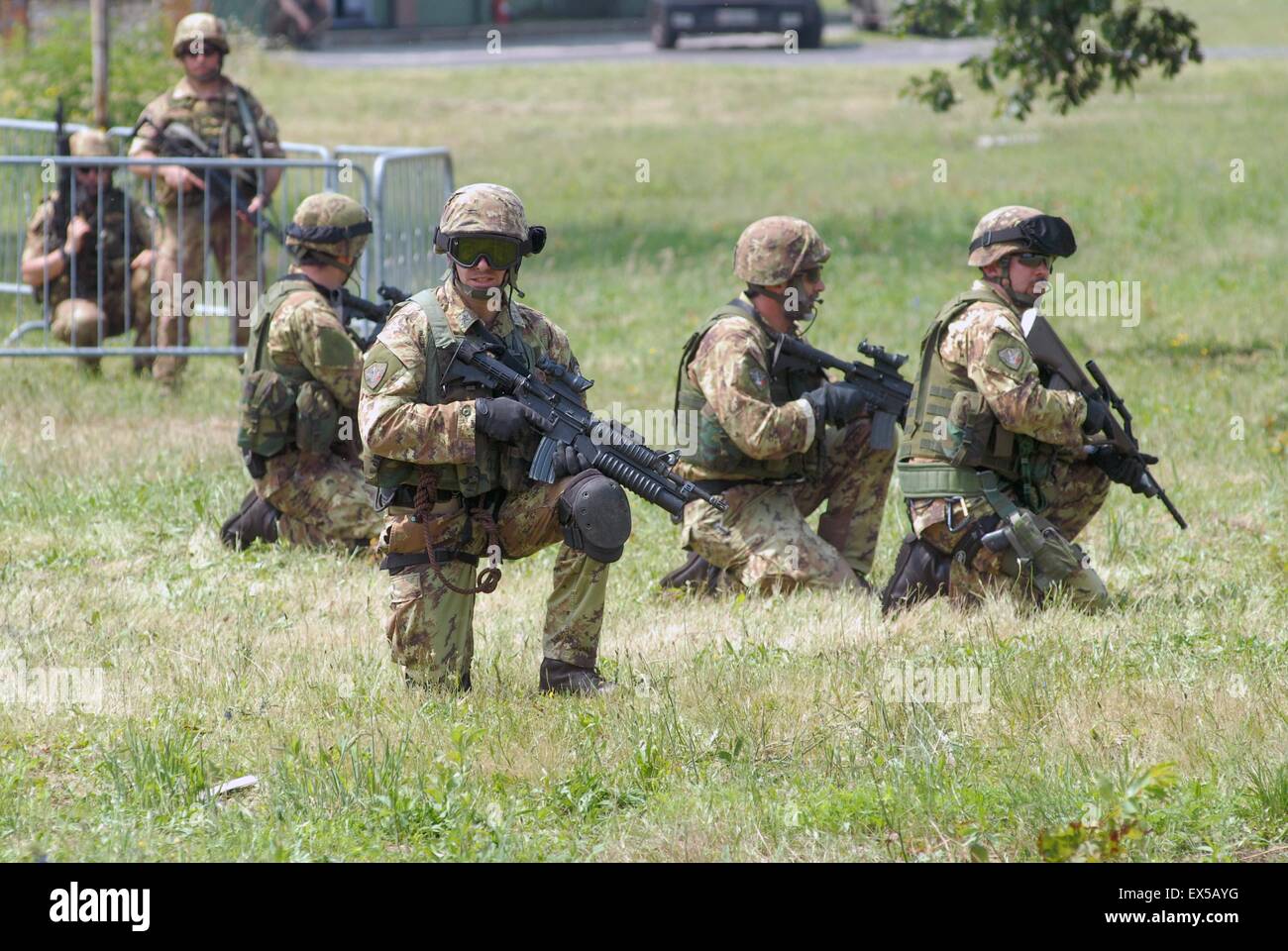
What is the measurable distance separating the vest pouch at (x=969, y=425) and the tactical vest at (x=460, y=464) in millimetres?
1917

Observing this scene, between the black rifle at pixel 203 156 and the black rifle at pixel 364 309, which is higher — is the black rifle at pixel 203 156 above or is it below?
above

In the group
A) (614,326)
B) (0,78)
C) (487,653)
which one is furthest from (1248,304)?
(0,78)

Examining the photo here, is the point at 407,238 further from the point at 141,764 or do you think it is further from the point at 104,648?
the point at 141,764

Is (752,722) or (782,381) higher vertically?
(782,381)

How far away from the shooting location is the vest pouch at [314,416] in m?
7.70

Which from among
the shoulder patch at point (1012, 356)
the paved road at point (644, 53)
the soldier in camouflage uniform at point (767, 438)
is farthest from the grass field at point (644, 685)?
the paved road at point (644, 53)

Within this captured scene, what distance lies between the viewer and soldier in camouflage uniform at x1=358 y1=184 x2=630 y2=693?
5.40 m

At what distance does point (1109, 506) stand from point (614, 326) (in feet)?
18.5

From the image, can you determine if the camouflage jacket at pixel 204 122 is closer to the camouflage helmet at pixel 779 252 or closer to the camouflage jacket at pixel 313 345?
the camouflage jacket at pixel 313 345

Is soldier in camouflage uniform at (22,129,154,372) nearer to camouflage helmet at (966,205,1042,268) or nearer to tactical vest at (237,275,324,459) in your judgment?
tactical vest at (237,275,324,459)

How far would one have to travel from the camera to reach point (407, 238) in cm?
1085

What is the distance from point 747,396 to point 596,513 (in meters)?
1.80

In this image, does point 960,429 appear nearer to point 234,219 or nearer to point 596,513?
point 596,513
